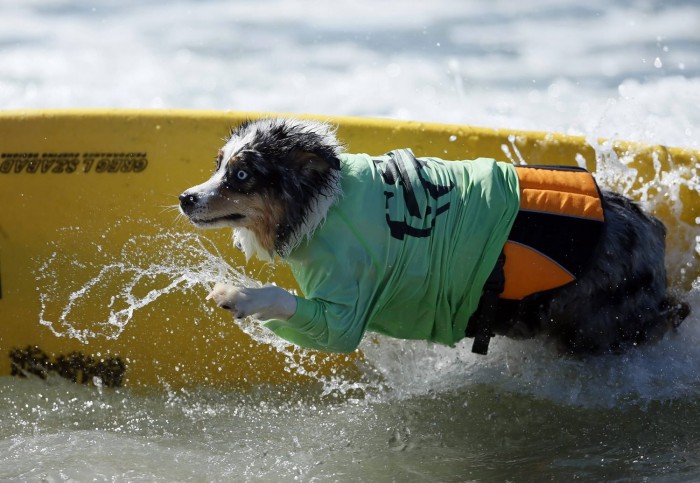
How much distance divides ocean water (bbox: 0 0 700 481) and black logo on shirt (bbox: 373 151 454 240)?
0.86m

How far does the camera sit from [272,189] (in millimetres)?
3164

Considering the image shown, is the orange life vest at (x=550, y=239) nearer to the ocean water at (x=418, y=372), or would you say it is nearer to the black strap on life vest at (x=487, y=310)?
the black strap on life vest at (x=487, y=310)

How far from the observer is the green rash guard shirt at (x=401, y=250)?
314 cm

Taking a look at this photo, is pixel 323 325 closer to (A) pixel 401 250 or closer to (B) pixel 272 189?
(A) pixel 401 250

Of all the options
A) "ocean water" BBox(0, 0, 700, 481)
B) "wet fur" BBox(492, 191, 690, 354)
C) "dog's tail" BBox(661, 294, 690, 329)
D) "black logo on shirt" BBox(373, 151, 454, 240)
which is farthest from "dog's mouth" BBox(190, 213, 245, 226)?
"dog's tail" BBox(661, 294, 690, 329)

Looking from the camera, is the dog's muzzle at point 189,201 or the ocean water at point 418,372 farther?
the ocean water at point 418,372

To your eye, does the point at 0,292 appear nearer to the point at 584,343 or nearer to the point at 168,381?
the point at 168,381

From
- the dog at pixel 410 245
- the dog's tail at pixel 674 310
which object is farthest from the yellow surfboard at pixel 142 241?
the dog at pixel 410 245

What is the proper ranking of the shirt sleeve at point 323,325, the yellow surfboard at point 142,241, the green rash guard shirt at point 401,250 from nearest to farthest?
the shirt sleeve at point 323,325, the green rash guard shirt at point 401,250, the yellow surfboard at point 142,241

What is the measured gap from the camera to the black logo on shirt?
10.6 ft

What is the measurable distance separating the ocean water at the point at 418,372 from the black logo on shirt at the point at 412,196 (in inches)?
33.7

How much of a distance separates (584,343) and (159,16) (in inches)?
287

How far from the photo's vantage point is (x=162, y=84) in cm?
836

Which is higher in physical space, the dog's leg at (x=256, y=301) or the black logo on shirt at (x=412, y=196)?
the black logo on shirt at (x=412, y=196)
